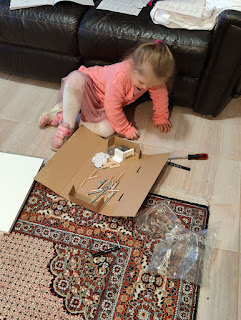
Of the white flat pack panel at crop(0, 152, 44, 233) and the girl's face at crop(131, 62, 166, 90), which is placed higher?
the girl's face at crop(131, 62, 166, 90)

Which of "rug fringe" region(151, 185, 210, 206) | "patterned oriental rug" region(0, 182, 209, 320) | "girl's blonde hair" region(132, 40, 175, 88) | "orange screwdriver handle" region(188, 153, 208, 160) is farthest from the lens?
"orange screwdriver handle" region(188, 153, 208, 160)

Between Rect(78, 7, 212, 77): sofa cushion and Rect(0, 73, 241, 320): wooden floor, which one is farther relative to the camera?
Rect(78, 7, 212, 77): sofa cushion

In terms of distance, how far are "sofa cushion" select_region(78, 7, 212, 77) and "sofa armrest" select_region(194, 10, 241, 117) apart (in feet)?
0.17

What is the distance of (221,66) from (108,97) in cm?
54

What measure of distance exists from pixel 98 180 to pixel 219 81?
75 cm

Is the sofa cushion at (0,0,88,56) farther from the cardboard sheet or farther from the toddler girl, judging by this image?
the cardboard sheet

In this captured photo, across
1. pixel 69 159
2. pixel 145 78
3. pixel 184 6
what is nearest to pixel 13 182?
pixel 69 159

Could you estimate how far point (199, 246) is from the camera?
117 centimetres

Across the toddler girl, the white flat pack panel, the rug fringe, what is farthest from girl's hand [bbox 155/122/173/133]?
the white flat pack panel

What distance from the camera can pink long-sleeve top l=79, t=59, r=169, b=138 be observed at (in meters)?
1.35

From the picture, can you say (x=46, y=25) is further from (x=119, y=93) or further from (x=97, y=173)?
(x=97, y=173)

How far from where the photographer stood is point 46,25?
4.84ft

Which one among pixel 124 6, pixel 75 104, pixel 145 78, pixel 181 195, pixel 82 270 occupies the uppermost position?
pixel 124 6

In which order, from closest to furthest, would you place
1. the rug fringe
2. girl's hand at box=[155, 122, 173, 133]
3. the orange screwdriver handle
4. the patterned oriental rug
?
the patterned oriental rug → the rug fringe → the orange screwdriver handle → girl's hand at box=[155, 122, 173, 133]
